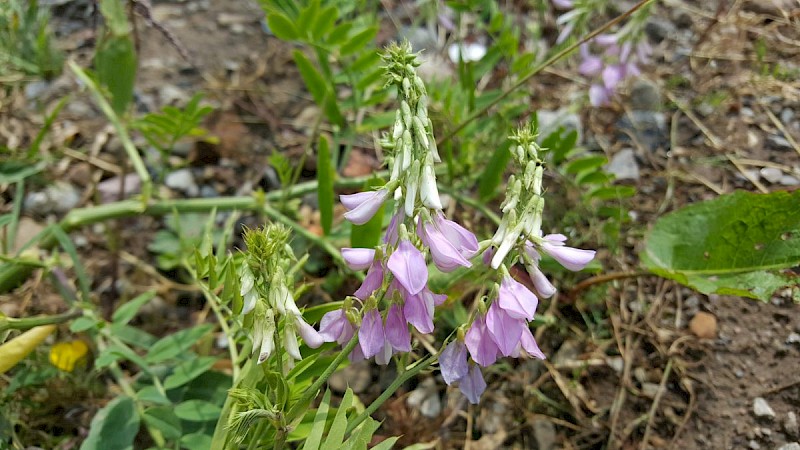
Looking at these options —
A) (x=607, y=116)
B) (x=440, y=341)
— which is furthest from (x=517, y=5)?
(x=440, y=341)

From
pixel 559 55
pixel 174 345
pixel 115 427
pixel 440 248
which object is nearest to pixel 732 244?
pixel 559 55

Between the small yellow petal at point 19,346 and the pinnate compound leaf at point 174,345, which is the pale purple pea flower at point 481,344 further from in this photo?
the small yellow petal at point 19,346

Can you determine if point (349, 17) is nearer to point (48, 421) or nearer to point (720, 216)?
point (720, 216)

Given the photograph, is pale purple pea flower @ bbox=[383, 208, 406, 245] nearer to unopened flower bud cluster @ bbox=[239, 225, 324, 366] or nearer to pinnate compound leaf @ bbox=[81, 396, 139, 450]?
unopened flower bud cluster @ bbox=[239, 225, 324, 366]

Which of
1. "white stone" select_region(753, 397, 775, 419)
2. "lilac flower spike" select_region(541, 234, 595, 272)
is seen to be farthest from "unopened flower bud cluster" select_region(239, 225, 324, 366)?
"white stone" select_region(753, 397, 775, 419)

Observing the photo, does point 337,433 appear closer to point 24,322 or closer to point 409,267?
point 409,267

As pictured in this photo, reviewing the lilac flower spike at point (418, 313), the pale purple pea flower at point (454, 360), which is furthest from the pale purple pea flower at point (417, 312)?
the pale purple pea flower at point (454, 360)
